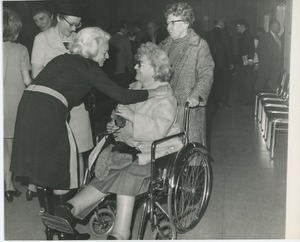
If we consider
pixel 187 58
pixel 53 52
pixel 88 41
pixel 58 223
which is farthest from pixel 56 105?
pixel 187 58

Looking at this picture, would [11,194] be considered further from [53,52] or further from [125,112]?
[125,112]

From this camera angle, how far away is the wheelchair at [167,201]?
2.62 m

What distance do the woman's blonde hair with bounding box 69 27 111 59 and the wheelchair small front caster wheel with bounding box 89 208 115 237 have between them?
1012mm

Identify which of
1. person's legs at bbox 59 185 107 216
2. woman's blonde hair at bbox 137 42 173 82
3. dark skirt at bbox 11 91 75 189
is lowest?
person's legs at bbox 59 185 107 216

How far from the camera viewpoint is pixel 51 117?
2.60 metres

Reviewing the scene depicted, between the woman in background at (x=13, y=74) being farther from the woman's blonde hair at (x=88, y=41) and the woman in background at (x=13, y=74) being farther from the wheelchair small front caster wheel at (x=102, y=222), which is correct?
the wheelchair small front caster wheel at (x=102, y=222)

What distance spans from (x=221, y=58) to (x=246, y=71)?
548 mm

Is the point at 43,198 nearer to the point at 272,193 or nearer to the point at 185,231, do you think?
the point at 185,231

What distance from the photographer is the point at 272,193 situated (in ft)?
12.6

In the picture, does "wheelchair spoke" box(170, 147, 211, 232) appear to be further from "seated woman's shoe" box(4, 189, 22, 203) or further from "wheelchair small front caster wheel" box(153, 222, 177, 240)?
"seated woman's shoe" box(4, 189, 22, 203)

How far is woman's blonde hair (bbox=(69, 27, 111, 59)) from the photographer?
2.62 metres

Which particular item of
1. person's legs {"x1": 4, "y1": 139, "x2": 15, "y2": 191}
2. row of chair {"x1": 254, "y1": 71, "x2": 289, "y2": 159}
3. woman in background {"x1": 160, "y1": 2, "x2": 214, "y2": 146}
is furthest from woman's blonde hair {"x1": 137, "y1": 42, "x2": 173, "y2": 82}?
row of chair {"x1": 254, "y1": 71, "x2": 289, "y2": 159}

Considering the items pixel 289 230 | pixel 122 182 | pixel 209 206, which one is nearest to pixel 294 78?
pixel 289 230

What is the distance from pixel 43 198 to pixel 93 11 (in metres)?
9.99
